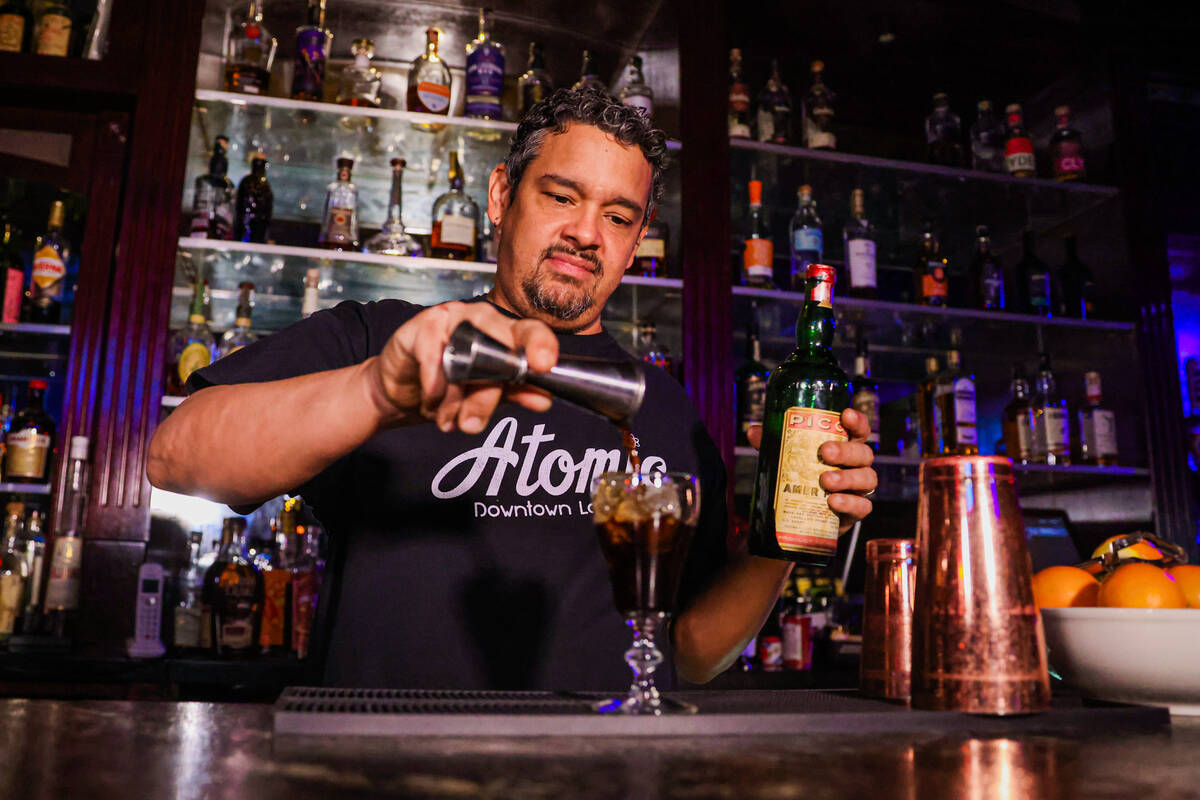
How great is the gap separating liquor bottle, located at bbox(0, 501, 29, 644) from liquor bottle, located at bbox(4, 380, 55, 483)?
7 cm

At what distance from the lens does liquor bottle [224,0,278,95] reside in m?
2.23

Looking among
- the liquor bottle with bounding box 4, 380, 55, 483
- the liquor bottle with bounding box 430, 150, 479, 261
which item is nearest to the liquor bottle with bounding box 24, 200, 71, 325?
the liquor bottle with bounding box 4, 380, 55, 483

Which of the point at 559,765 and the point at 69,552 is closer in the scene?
the point at 559,765

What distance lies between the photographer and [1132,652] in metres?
0.76

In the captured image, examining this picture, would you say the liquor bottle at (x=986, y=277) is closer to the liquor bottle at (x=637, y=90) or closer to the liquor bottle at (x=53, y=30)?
the liquor bottle at (x=637, y=90)

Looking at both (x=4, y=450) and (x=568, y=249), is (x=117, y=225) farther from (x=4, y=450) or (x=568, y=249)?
(x=568, y=249)

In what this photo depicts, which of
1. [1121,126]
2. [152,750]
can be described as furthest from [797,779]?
[1121,126]

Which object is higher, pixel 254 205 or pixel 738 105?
pixel 738 105

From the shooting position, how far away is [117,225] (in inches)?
85.0

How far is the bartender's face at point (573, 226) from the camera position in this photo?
1340 millimetres

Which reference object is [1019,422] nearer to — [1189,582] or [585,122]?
[585,122]

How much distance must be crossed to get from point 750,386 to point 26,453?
1676mm

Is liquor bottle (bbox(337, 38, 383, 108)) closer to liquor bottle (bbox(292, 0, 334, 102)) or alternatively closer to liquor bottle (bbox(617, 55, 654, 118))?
liquor bottle (bbox(292, 0, 334, 102))

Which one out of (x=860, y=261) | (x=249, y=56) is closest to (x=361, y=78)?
(x=249, y=56)
